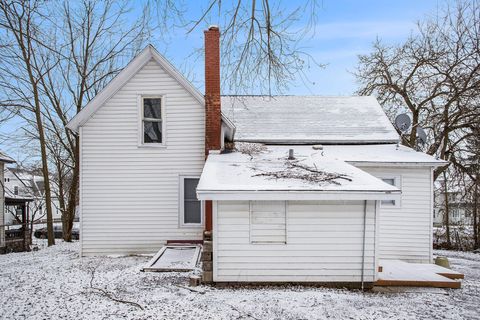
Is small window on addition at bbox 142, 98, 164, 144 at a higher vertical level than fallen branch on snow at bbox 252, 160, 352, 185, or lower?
higher

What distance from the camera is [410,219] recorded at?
439 inches

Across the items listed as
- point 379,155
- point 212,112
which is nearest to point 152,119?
point 212,112

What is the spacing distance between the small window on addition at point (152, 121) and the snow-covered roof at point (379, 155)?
18.8 feet

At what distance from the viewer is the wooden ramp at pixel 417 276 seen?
26.9 feet

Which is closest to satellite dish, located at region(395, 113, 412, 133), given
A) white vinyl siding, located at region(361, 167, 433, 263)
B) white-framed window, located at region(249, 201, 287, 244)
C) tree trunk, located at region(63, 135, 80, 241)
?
white vinyl siding, located at region(361, 167, 433, 263)

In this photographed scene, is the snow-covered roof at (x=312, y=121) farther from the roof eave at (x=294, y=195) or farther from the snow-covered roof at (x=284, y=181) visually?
the roof eave at (x=294, y=195)

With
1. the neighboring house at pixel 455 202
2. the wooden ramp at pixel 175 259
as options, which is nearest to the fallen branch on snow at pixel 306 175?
the wooden ramp at pixel 175 259

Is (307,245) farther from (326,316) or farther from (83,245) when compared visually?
(83,245)

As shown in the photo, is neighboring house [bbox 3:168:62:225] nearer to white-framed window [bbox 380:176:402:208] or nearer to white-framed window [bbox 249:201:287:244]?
white-framed window [bbox 249:201:287:244]

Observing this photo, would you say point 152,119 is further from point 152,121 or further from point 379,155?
point 379,155

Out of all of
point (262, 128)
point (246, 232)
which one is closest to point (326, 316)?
point (246, 232)

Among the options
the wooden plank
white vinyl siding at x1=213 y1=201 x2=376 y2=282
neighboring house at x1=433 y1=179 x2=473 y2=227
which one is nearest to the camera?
white vinyl siding at x1=213 y1=201 x2=376 y2=282

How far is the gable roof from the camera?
11.0m

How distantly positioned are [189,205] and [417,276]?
22.8 ft
